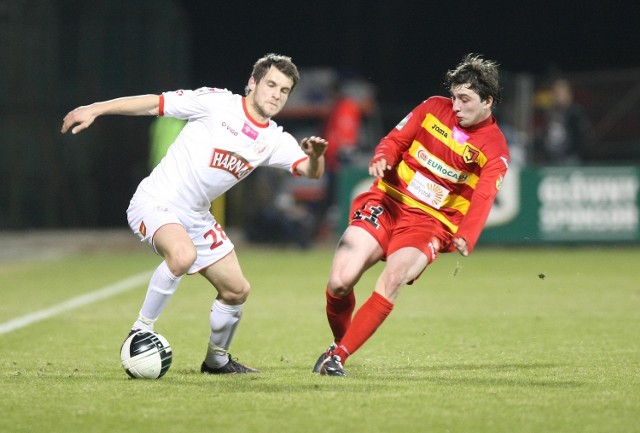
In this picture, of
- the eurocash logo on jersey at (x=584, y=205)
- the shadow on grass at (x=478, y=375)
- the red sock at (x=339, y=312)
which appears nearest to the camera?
the shadow on grass at (x=478, y=375)

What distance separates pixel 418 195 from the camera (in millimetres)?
7590

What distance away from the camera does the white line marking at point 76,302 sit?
10.2 m

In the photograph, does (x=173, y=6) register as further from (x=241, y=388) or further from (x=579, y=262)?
(x=241, y=388)

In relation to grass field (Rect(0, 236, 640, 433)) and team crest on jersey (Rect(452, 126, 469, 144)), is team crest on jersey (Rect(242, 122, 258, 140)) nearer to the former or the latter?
team crest on jersey (Rect(452, 126, 469, 144))

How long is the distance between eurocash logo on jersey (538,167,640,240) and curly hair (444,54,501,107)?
1062 cm

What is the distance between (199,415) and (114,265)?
1106 centimetres

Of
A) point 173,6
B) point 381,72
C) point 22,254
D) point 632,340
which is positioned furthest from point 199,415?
point 381,72

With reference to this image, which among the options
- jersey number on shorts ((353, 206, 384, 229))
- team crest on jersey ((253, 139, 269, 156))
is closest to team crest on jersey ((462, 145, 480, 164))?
jersey number on shorts ((353, 206, 384, 229))

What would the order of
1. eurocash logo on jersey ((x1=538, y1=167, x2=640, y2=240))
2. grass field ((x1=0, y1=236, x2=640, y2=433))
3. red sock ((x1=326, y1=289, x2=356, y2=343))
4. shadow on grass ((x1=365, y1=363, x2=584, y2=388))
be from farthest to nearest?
eurocash logo on jersey ((x1=538, y1=167, x2=640, y2=240)), red sock ((x1=326, y1=289, x2=356, y2=343)), shadow on grass ((x1=365, y1=363, x2=584, y2=388)), grass field ((x1=0, y1=236, x2=640, y2=433))

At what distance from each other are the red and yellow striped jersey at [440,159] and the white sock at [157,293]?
1.49 metres

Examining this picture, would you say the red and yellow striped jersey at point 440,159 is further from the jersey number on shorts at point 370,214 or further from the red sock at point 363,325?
the red sock at point 363,325

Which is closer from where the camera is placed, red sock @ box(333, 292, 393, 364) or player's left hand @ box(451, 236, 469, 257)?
player's left hand @ box(451, 236, 469, 257)

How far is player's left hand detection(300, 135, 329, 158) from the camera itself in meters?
7.05

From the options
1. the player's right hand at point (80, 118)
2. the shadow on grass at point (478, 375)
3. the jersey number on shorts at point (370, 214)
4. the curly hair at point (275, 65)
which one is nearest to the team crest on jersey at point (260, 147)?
the curly hair at point (275, 65)
